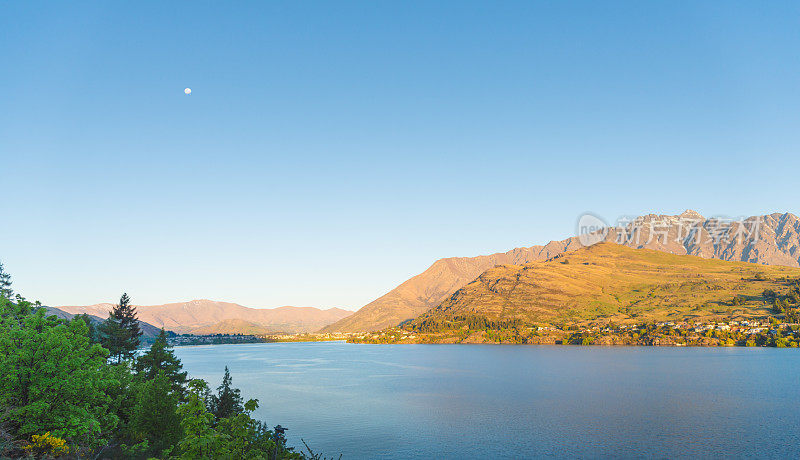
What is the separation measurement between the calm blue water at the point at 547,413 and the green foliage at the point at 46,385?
4560cm

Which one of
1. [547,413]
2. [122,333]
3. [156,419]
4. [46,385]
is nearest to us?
[46,385]

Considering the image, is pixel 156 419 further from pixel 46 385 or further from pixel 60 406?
pixel 46 385

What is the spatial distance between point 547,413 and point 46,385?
97251 mm

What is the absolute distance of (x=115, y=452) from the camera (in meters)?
42.8

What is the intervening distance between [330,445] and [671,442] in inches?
2341

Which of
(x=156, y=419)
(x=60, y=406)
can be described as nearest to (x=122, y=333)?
(x=156, y=419)

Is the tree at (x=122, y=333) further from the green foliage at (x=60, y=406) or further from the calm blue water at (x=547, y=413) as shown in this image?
the green foliage at (x=60, y=406)

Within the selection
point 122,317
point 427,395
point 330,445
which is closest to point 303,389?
point 427,395

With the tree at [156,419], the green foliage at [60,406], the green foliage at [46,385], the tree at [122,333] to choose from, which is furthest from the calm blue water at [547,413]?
the green foliage at [46,385]

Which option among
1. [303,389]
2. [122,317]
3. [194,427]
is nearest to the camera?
[194,427]

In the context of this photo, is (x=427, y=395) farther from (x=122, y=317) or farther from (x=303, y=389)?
(x=122, y=317)

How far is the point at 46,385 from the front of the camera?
113 ft

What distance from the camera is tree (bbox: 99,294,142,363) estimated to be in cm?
9731

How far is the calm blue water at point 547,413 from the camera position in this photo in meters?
72.9
